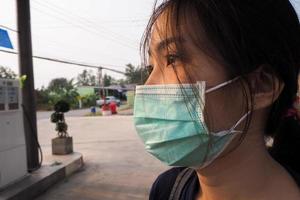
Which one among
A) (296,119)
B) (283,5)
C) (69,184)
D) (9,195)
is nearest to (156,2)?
(283,5)

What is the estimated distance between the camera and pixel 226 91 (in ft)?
5.09

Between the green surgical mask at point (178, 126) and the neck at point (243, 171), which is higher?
the green surgical mask at point (178, 126)

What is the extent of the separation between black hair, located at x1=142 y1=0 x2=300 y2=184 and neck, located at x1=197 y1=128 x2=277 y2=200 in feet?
0.28

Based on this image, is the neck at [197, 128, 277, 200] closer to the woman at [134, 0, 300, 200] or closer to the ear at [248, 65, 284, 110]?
the woman at [134, 0, 300, 200]

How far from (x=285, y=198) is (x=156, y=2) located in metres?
0.79

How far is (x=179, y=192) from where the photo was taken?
1.72m

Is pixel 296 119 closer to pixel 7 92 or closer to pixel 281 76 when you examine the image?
pixel 281 76

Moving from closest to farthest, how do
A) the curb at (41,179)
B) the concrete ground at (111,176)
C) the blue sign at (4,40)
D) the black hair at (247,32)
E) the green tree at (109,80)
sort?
the black hair at (247,32), the curb at (41,179), the concrete ground at (111,176), the blue sign at (4,40), the green tree at (109,80)

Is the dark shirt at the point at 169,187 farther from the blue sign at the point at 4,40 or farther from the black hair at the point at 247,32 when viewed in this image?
the blue sign at the point at 4,40

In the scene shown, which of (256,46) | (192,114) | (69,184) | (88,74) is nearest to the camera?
(256,46)

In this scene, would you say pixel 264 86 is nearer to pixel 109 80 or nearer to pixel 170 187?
pixel 170 187

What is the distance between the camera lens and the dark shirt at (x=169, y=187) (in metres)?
1.71

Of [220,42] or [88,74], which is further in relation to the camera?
[88,74]

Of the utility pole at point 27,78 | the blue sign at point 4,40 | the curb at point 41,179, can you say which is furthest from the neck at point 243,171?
the utility pole at point 27,78
